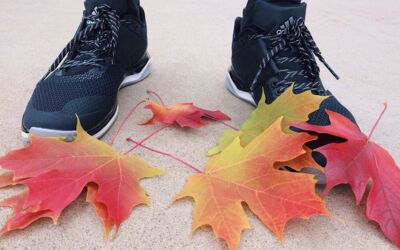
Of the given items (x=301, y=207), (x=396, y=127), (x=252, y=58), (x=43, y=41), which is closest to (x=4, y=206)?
(x=301, y=207)

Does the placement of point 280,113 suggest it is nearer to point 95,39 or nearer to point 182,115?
point 182,115

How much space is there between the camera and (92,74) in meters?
0.72

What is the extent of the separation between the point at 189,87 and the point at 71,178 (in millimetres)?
484

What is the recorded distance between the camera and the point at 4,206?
504mm

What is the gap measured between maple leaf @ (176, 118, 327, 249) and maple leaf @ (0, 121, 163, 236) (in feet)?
0.25

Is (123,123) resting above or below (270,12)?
below

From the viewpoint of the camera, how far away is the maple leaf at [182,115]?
2.36 feet

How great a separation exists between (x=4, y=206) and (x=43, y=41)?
0.83 metres

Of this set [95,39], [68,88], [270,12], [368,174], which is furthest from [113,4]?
[368,174]

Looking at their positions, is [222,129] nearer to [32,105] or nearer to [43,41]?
[32,105]

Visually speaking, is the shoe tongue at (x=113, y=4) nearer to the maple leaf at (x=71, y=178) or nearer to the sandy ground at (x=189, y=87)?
the sandy ground at (x=189, y=87)

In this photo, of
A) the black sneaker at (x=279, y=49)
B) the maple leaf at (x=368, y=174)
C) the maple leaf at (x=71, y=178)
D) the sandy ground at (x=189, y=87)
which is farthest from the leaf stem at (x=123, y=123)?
the maple leaf at (x=368, y=174)

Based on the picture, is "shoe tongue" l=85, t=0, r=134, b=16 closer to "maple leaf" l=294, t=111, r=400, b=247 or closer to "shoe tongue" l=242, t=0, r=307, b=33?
"shoe tongue" l=242, t=0, r=307, b=33

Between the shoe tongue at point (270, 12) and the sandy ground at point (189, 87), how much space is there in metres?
0.18
